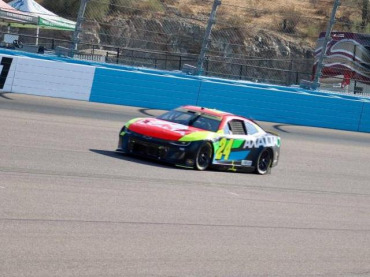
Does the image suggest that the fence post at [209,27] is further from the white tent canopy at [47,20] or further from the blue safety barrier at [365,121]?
the white tent canopy at [47,20]

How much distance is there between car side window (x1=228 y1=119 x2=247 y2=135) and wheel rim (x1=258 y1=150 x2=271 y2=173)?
62 centimetres

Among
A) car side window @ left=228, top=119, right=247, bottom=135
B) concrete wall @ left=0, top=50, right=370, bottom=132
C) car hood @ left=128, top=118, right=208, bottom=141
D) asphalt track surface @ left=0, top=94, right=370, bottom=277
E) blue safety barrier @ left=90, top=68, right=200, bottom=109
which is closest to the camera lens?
asphalt track surface @ left=0, top=94, right=370, bottom=277

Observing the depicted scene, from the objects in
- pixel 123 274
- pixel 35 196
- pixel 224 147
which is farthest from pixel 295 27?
pixel 123 274

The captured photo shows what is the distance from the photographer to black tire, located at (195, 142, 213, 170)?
44.4 feet

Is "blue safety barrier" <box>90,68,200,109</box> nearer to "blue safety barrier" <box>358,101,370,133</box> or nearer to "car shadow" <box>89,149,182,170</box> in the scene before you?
"blue safety barrier" <box>358,101,370,133</box>

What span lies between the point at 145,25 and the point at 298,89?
39.6 feet

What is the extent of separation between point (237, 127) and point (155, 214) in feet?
18.6

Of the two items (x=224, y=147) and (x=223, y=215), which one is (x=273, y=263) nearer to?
(x=223, y=215)

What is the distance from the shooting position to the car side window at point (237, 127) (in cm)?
1457

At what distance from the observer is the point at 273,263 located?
7875mm

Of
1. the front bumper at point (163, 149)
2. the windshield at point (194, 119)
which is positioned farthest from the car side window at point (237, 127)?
the front bumper at point (163, 149)

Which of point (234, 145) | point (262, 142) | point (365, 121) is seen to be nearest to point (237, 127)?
point (234, 145)

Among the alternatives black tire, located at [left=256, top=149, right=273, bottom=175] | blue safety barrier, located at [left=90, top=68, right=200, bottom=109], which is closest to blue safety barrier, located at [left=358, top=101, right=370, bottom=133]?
blue safety barrier, located at [left=90, top=68, right=200, bottom=109]

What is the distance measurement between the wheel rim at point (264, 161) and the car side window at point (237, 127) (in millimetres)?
617
